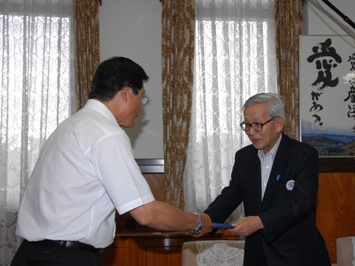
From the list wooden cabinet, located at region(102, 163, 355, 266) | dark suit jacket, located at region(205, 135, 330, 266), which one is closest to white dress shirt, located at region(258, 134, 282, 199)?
dark suit jacket, located at region(205, 135, 330, 266)

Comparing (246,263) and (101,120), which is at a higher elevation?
(101,120)

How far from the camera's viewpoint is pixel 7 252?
4434 mm

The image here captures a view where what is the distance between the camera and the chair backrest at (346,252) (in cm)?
277

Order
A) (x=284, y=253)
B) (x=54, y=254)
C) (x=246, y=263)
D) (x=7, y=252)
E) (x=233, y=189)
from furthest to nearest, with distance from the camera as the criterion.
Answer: (x=7, y=252) → (x=233, y=189) → (x=246, y=263) → (x=284, y=253) → (x=54, y=254)

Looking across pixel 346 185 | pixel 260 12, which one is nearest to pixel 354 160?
pixel 346 185

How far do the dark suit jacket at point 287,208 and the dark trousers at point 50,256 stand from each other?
0.90m

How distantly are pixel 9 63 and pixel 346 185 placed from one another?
Result: 3628 mm

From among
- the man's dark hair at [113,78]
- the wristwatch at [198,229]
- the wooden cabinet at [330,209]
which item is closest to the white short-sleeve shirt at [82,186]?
the man's dark hair at [113,78]

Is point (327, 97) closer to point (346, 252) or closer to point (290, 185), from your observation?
point (346, 252)

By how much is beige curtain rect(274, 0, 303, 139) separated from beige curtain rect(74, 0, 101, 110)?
190cm

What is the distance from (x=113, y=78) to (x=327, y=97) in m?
3.27

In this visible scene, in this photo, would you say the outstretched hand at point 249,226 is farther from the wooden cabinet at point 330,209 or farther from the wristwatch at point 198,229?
the wooden cabinet at point 330,209

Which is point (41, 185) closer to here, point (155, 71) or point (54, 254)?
point (54, 254)

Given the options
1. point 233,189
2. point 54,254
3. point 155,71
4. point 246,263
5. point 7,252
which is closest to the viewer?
point 54,254
